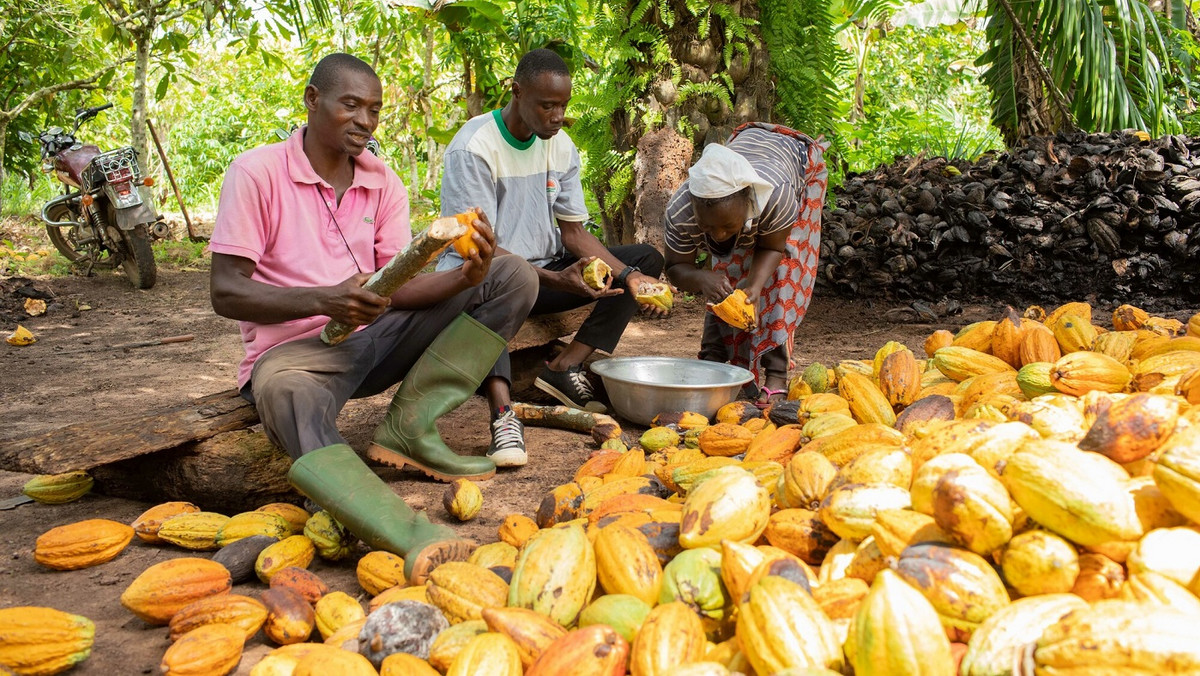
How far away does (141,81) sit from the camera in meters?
7.14

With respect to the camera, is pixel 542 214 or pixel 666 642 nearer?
pixel 666 642

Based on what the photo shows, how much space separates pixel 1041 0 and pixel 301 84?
34.2ft

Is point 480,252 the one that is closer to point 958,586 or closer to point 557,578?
point 557,578

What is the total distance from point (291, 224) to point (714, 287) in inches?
67.4

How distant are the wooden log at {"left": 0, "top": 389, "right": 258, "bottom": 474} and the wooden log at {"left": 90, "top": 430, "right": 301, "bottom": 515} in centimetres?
6

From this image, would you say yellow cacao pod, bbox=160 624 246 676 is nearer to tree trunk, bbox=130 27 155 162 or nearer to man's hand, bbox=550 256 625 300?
man's hand, bbox=550 256 625 300

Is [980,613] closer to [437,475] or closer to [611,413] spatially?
[437,475]

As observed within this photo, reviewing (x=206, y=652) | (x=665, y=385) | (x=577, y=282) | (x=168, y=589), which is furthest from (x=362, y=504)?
(x=577, y=282)

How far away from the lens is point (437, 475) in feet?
9.39

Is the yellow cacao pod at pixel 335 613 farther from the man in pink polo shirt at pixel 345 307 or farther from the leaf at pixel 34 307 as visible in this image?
the leaf at pixel 34 307

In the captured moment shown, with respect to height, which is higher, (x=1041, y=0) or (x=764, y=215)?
(x=1041, y=0)

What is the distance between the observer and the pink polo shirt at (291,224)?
256cm

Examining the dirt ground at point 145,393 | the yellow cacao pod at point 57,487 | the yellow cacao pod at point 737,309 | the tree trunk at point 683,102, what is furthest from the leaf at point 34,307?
the yellow cacao pod at point 737,309

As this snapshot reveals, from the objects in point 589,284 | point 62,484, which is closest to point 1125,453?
point 589,284
